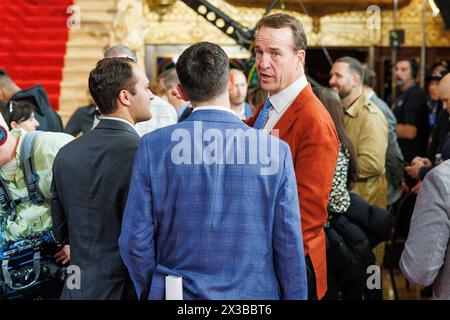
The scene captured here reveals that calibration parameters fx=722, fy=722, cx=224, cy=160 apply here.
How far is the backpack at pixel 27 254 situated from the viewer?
3498 millimetres

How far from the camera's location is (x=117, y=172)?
3006 millimetres

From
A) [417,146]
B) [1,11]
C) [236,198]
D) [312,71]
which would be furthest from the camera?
[312,71]

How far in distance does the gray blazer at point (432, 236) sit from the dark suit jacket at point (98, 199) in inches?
46.1

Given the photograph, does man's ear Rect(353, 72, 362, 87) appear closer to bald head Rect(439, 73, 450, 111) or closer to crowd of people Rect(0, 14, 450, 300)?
crowd of people Rect(0, 14, 450, 300)

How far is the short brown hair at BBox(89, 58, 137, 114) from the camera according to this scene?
3080 millimetres

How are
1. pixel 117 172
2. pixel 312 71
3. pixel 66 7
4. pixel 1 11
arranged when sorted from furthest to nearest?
pixel 312 71
pixel 66 7
pixel 1 11
pixel 117 172

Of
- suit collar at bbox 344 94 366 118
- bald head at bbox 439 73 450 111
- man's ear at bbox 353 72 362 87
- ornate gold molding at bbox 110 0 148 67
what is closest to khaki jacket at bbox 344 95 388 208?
suit collar at bbox 344 94 366 118

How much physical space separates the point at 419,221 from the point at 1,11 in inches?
352

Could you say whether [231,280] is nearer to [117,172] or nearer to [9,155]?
[117,172]

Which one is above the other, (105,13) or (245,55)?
(105,13)

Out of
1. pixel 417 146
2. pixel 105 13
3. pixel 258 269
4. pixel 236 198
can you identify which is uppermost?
pixel 105 13

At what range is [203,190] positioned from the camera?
8.34 ft

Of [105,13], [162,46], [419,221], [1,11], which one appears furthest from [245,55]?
[419,221]

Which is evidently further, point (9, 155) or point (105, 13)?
point (105, 13)
